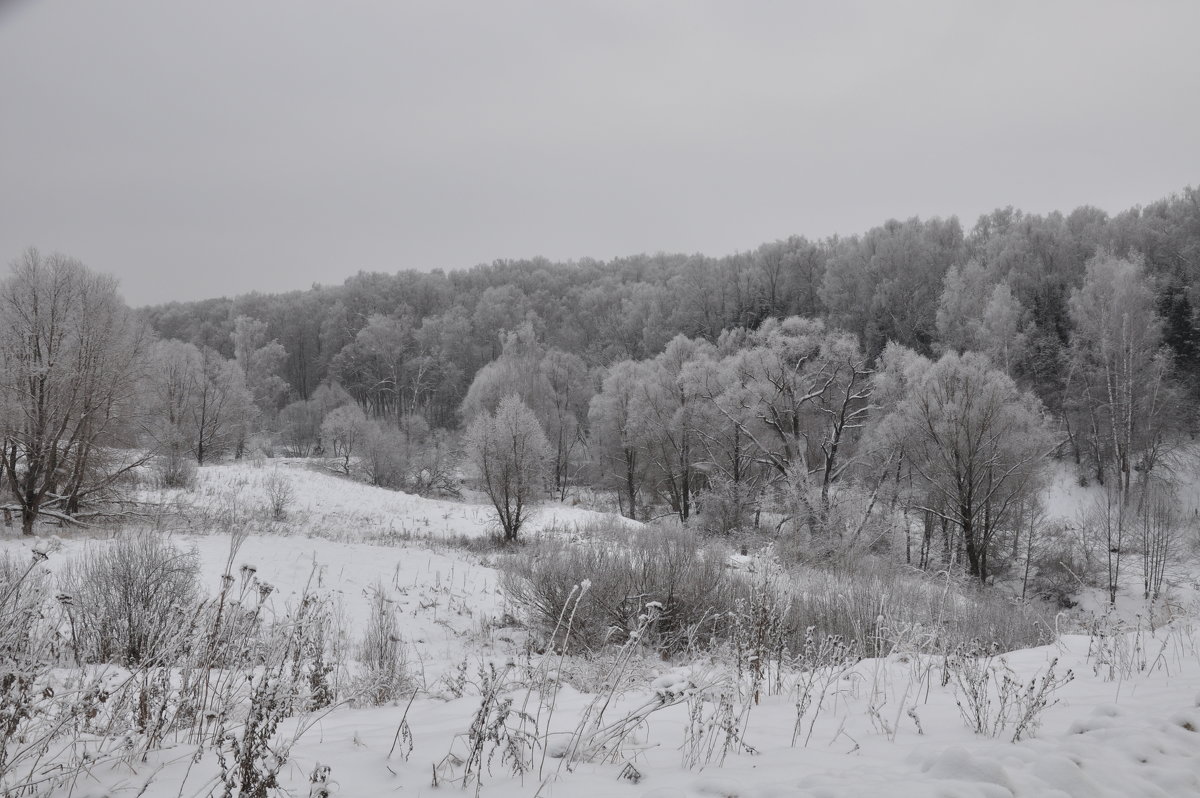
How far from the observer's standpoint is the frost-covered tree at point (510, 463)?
26.8m

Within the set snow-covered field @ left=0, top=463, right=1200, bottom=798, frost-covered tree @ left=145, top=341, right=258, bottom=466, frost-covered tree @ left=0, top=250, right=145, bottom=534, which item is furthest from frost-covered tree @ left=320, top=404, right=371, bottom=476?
snow-covered field @ left=0, top=463, right=1200, bottom=798

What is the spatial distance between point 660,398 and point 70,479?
2838 cm

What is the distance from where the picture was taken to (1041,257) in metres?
46.1

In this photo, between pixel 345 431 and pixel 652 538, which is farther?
pixel 345 431

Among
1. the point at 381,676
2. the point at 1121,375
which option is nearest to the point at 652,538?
the point at 381,676

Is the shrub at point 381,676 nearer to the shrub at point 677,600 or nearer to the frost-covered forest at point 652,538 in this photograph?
the frost-covered forest at point 652,538

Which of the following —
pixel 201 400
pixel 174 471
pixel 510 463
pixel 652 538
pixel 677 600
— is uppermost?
pixel 201 400

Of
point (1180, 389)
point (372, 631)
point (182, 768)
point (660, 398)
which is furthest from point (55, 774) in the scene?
point (1180, 389)

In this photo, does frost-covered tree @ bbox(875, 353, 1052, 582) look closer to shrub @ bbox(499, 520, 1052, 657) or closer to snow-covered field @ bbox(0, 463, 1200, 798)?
shrub @ bbox(499, 520, 1052, 657)

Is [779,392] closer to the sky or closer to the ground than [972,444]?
closer to the sky

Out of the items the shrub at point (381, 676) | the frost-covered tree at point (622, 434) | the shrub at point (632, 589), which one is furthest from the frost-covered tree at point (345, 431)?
the shrub at point (381, 676)

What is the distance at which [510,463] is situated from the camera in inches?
1068

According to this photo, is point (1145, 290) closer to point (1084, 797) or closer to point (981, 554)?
point (981, 554)

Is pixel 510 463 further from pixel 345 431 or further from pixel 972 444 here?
pixel 345 431
